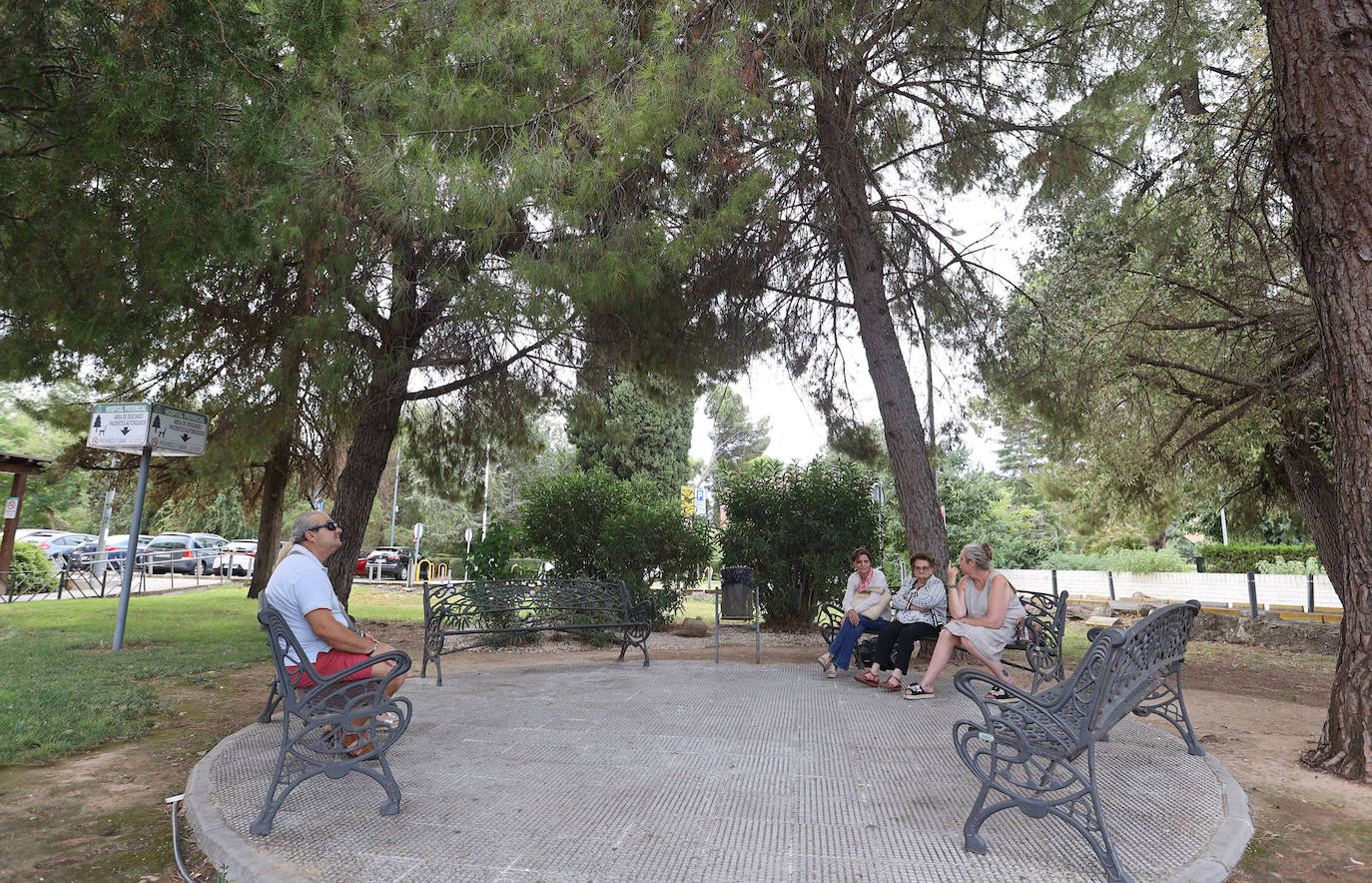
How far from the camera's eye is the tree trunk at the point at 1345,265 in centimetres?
431

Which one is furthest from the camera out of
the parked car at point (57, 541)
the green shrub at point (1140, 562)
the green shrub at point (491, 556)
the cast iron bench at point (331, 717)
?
the parked car at point (57, 541)

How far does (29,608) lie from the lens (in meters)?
13.2

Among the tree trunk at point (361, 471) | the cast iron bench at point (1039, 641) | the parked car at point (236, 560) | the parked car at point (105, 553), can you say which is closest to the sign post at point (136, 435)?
the tree trunk at point (361, 471)

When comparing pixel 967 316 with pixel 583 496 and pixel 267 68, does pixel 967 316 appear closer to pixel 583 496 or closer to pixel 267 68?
pixel 583 496

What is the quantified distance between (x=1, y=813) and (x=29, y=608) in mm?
12598

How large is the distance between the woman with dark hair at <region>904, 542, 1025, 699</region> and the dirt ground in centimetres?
120

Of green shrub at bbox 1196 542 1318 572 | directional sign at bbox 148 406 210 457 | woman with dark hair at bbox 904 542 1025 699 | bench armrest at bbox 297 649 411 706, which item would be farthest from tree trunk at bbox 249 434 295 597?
green shrub at bbox 1196 542 1318 572

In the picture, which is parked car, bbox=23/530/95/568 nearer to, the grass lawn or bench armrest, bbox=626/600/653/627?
the grass lawn

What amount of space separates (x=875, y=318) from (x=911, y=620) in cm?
374

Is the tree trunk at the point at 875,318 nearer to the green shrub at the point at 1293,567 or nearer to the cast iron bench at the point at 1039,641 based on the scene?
the cast iron bench at the point at 1039,641

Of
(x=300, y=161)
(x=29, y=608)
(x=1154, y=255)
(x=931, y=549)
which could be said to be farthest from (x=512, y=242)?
(x=29, y=608)

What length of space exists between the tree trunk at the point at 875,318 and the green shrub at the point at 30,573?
55.8 ft

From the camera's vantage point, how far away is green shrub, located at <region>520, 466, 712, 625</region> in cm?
1093

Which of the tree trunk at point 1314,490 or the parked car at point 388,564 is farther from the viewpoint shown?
the parked car at point 388,564
